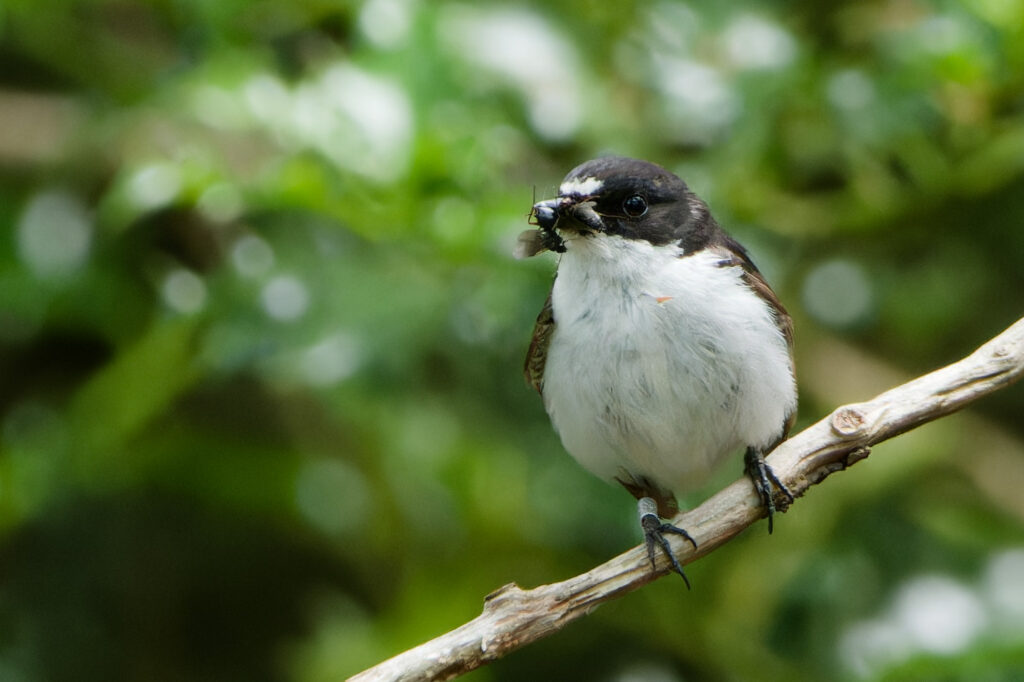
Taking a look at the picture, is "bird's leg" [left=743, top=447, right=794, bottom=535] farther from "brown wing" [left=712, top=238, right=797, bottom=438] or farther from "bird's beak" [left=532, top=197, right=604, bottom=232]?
"bird's beak" [left=532, top=197, right=604, bottom=232]

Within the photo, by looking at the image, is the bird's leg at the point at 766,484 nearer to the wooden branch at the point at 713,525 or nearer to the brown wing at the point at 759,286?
the wooden branch at the point at 713,525

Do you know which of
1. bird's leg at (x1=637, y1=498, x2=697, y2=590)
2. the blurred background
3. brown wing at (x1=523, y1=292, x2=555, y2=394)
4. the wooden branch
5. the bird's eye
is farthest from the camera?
the blurred background

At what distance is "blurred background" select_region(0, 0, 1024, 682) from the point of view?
399 cm

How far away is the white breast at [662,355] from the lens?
133 inches

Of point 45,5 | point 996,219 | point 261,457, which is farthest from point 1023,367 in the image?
point 45,5

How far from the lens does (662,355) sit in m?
3.37

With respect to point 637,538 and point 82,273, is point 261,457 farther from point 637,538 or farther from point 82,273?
point 637,538

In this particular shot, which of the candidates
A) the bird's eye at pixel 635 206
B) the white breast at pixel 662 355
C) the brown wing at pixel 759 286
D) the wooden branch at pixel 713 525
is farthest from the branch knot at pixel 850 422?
the bird's eye at pixel 635 206

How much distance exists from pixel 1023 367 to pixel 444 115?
1.92m

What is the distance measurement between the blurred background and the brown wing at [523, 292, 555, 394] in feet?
0.67

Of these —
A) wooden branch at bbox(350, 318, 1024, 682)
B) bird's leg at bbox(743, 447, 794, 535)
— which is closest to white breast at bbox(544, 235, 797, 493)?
bird's leg at bbox(743, 447, 794, 535)

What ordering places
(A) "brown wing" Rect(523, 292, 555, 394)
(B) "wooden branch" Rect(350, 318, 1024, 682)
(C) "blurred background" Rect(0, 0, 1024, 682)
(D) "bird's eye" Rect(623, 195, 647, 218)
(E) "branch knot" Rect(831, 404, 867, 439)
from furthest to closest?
1. (C) "blurred background" Rect(0, 0, 1024, 682)
2. (A) "brown wing" Rect(523, 292, 555, 394)
3. (D) "bird's eye" Rect(623, 195, 647, 218)
4. (E) "branch knot" Rect(831, 404, 867, 439)
5. (B) "wooden branch" Rect(350, 318, 1024, 682)

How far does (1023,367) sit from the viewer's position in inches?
111

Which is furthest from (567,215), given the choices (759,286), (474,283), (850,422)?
(850,422)
